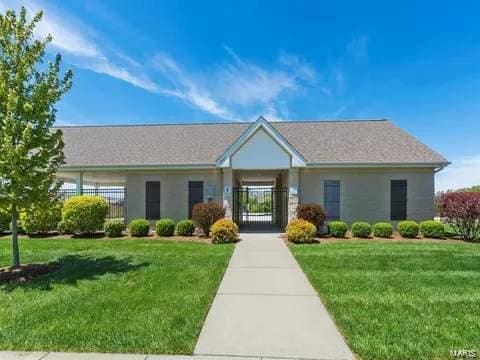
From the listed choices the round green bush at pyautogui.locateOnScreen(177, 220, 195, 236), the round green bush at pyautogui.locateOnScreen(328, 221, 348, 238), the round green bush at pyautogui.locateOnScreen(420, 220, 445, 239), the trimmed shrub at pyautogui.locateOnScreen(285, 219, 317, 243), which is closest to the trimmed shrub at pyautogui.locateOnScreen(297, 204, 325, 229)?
the round green bush at pyautogui.locateOnScreen(328, 221, 348, 238)

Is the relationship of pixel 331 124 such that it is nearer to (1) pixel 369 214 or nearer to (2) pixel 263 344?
(1) pixel 369 214

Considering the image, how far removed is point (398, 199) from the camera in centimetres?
1602

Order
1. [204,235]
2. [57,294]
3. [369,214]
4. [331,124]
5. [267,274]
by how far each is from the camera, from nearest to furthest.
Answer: [57,294]
[267,274]
[204,235]
[369,214]
[331,124]

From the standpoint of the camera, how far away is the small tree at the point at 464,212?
13932 millimetres

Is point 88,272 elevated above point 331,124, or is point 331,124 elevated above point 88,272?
point 331,124

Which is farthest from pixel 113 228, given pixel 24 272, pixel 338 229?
pixel 338 229

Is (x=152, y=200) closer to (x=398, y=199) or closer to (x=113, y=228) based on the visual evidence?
(x=113, y=228)

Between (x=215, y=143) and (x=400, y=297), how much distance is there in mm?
13959

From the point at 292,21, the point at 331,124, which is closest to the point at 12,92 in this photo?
the point at 292,21

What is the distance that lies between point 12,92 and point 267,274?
23.3ft

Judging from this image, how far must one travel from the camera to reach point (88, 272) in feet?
26.5

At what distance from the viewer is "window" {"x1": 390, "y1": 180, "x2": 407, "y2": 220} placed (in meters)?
16.0

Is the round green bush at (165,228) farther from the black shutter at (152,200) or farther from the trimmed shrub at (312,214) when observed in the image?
the trimmed shrub at (312,214)

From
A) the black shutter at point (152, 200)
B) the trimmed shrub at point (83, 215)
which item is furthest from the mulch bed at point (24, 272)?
the black shutter at point (152, 200)
